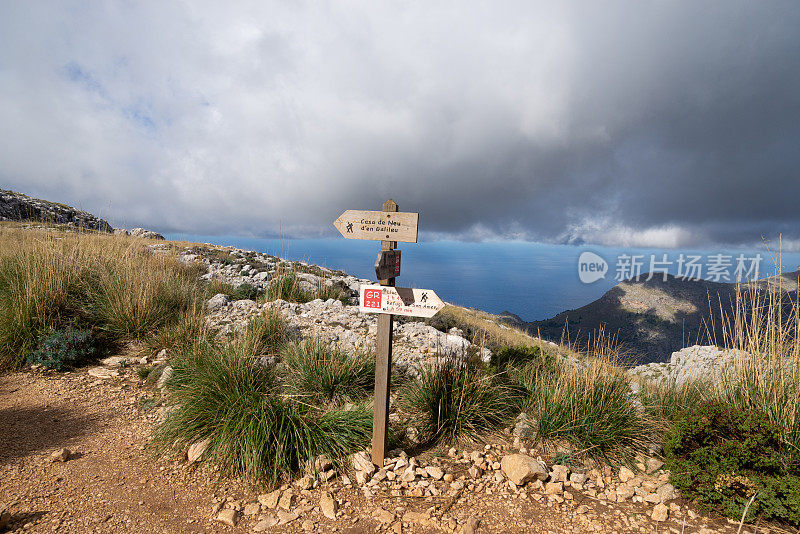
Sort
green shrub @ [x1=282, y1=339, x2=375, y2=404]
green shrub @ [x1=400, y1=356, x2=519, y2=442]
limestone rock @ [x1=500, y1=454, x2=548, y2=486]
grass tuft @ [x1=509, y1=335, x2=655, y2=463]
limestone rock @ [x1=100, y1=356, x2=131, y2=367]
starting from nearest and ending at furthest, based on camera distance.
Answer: limestone rock @ [x1=500, y1=454, x2=548, y2=486]
grass tuft @ [x1=509, y1=335, x2=655, y2=463]
green shrub @ [x1=400, y1=356, x2=519, y2=442]
green shrub @ [x1=282, y1=339, x2=375, y2=404]
limestone rock @ [x1=100, y1=356, x2=131, y2=367]

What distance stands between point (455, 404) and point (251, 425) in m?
2.26

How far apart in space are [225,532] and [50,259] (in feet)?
24.5

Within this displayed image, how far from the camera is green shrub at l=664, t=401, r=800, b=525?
10.5 feet

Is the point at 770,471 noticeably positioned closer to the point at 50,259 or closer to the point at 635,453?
the point at 635,453

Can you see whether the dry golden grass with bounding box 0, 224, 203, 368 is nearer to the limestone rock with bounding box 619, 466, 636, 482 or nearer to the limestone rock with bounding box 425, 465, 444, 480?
the limestone rock with bounding box 425, 465, 444, 480

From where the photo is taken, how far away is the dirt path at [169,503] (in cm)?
320

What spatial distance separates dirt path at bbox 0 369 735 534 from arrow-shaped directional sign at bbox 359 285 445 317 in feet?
5.61

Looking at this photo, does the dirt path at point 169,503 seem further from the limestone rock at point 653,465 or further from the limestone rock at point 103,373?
the limestone rock at point 103,373

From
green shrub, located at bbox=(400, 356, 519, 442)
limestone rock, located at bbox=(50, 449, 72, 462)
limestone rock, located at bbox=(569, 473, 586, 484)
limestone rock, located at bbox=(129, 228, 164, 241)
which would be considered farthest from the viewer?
limestone rock, located at bbox=(129, 228, 164, 241)

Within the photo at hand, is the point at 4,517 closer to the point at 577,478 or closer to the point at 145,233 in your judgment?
the point at 577,478

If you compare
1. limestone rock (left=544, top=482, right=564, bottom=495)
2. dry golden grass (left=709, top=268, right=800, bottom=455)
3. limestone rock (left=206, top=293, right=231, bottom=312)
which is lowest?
limestone rock (left=544, top=482, right=564, bottom=495)

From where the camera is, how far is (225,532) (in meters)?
3.14

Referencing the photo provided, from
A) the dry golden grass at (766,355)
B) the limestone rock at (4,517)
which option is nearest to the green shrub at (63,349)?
the limestone rock at (4,517)

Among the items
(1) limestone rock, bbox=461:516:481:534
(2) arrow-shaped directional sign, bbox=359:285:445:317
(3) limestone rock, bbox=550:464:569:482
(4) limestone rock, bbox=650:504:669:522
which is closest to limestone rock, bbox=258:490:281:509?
(1) limestone rock, bbox=461:516:481:534
